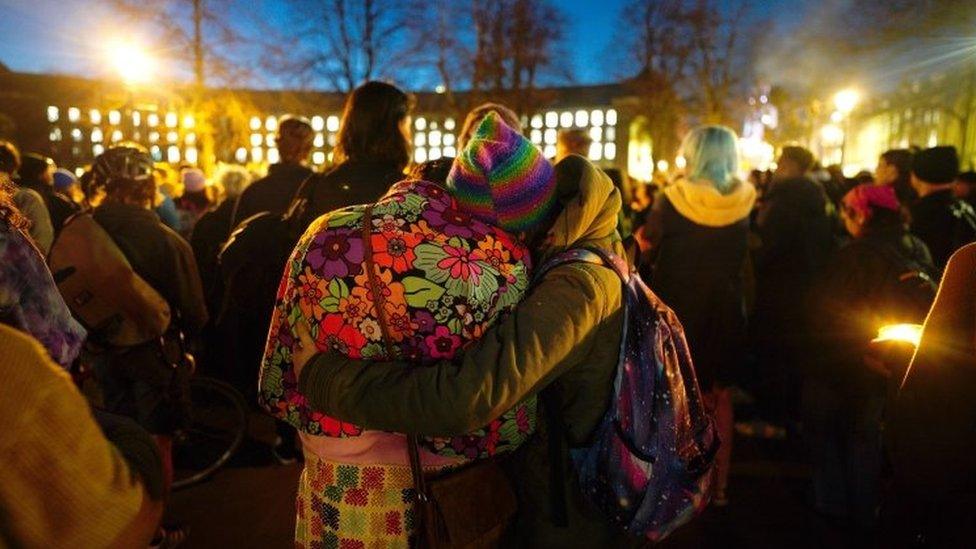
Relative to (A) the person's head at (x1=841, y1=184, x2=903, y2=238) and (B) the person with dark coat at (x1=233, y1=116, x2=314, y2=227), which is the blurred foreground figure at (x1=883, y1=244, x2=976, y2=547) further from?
→ (B) the person with dark coat at (x1=233, y1=116, x2=314, y2=227)

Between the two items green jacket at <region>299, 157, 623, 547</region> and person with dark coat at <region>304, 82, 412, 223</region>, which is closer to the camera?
green jacket at <region>299, 157, 623, 547</region>

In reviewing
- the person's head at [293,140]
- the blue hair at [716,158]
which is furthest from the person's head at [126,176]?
the blue hair at [716,158]

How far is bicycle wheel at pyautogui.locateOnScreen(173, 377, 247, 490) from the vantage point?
15.7 ft

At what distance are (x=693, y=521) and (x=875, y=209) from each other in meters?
2.05

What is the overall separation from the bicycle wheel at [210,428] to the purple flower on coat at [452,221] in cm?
381

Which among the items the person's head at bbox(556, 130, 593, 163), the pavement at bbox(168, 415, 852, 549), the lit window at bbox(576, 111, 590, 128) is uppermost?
the lit window at bbox(576, 111, 590, 128)

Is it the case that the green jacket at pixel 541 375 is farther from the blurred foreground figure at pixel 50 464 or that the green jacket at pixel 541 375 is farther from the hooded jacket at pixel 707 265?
the hooded jacket at pixel 707 265

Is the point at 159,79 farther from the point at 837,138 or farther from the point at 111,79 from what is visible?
the point at 837,138

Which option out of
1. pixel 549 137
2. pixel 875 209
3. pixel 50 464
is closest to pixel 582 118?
pixel 549 137

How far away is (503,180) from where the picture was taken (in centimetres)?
155

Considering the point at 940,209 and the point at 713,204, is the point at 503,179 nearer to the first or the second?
the point at 713,204

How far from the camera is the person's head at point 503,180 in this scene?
1549 mm

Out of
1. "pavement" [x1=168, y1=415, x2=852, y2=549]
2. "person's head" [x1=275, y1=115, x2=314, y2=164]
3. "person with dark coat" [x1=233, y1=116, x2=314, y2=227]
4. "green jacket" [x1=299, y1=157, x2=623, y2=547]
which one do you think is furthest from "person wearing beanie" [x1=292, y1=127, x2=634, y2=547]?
"person's head" [x1=275, y1=115, x2=314, y2=164]

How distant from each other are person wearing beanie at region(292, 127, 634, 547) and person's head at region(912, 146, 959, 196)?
4.44 metres
